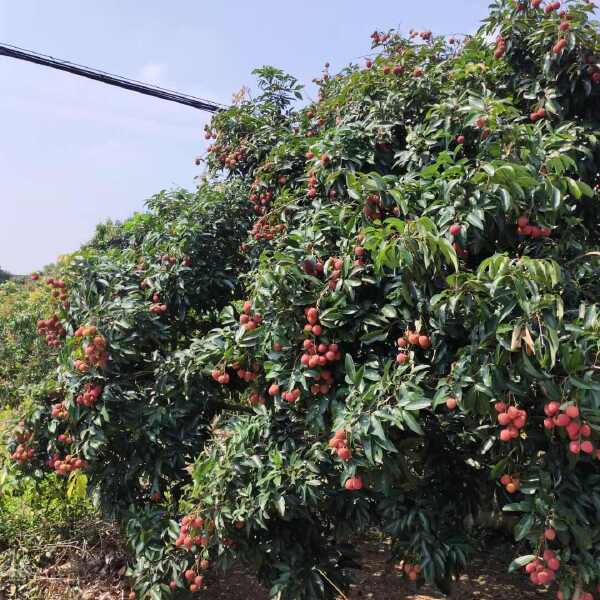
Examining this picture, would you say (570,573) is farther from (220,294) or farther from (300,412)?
(220,294)

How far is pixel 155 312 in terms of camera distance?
3.46 metres

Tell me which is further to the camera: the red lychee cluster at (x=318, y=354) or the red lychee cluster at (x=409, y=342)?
the red lychee cluster at (x=318, y=354)

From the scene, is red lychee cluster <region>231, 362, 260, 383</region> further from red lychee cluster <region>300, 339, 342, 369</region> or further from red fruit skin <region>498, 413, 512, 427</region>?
red fruit skin <region>498, 413, 512, 427</region>

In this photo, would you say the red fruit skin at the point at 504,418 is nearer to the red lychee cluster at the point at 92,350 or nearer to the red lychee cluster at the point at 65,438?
the red lychee cluster at the point at 92,350

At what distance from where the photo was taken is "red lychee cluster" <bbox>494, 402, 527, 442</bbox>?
1943 mm

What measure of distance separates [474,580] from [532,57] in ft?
11.6

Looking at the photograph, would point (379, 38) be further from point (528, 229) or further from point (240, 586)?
point (240, 586)

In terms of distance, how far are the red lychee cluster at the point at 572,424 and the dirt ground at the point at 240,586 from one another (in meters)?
2.35

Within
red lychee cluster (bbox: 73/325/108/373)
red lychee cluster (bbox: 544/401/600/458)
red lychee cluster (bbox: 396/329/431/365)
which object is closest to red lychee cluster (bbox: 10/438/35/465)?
red lychee cluster (bbox: 73/325/108/373)

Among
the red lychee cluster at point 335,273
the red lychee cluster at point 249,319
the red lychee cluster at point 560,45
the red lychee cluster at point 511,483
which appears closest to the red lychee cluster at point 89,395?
the red lychee cluster at point 249,319

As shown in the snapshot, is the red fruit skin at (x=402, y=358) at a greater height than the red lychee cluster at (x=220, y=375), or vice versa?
the red fruit skin at (x=402, y=358)

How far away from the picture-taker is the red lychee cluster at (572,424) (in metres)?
1.85

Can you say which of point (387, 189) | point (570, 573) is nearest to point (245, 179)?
point (387, 189)

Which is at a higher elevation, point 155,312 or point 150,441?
point 155,312
